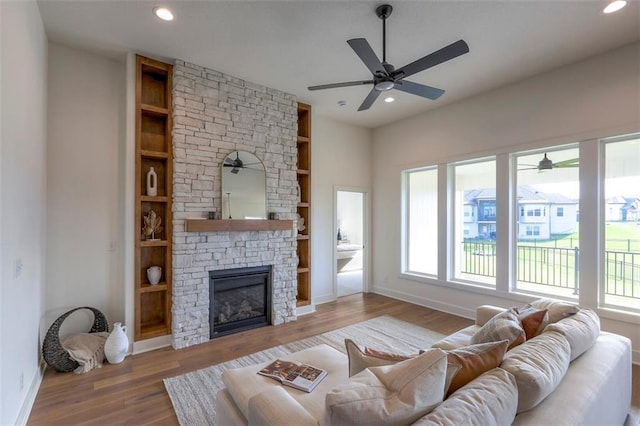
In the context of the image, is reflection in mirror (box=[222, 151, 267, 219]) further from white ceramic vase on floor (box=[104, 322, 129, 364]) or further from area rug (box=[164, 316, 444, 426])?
area rug (box=[164, 316, 444, 426])

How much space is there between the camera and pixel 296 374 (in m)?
1.84

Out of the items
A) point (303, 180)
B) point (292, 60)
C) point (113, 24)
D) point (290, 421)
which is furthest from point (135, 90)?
point (290, 421)

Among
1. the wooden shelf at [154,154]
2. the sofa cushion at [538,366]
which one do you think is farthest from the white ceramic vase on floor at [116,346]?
the sofa cushion at [538,366]

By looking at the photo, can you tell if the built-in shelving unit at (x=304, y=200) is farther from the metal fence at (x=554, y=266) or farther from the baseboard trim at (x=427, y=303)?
the metal fence at (x=554, y=266)

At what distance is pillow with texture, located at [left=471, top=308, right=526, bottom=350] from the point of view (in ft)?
5.78

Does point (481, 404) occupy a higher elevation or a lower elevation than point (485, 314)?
higher

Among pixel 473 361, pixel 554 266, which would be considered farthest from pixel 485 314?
pixel 554 266

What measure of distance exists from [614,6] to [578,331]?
2.80 m

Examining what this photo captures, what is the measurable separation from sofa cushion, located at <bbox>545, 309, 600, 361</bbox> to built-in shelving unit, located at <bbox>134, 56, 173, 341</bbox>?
3639mm

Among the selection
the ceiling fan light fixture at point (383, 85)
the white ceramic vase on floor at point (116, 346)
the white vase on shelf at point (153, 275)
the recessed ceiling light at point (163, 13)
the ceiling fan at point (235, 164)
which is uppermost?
the recessed ceiling light at point (163, 13)

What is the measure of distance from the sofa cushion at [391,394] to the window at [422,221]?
167 inches

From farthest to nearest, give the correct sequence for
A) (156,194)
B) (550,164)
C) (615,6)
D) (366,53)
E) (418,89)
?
(550,164) → (156,194) → (418,89) → (615,6) → (366,53)

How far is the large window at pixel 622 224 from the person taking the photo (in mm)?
3268

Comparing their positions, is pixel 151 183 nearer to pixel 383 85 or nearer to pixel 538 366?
pixel 383 85
